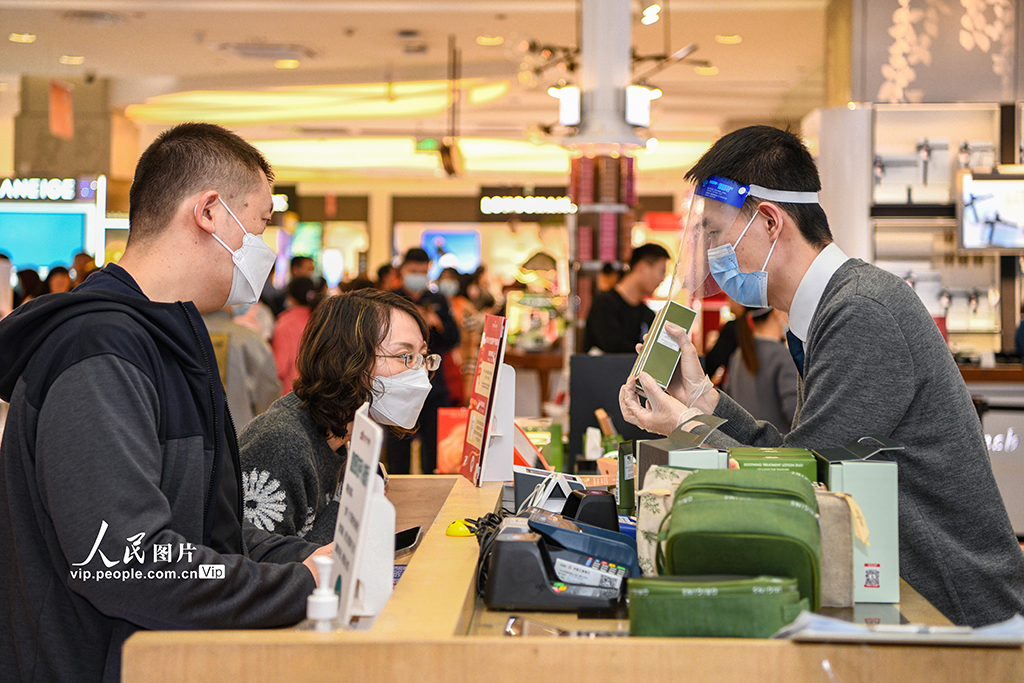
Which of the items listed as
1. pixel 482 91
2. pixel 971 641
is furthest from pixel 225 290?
pixel 482 91

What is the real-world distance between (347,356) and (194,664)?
1024 mm

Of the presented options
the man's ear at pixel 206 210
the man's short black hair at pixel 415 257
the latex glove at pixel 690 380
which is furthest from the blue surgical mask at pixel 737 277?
the man's short black hair at pixel 415 257

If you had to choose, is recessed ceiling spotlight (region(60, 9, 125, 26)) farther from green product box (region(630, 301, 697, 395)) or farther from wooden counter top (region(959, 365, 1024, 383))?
green product box (region(630, 301, 697, 395))

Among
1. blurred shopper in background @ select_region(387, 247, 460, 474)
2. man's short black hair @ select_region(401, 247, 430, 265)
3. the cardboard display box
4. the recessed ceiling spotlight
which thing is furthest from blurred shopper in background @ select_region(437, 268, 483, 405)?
the recessed ceiling spotlight

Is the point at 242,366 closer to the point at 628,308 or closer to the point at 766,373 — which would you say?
the point at 628,308

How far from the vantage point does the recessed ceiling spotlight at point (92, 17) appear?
887 cm

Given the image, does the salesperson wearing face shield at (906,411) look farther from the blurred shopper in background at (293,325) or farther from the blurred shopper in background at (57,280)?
the blurred shopper in background at (57,280)

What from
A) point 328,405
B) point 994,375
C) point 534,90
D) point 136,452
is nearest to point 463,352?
point 994,375

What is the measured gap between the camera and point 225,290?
162cm

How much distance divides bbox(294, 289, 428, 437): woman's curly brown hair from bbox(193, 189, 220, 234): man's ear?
564mm

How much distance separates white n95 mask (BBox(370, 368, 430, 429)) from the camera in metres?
2.09

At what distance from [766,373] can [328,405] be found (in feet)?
9.90

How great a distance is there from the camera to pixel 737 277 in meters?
1.98

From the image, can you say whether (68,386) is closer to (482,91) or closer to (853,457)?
(853,457)
